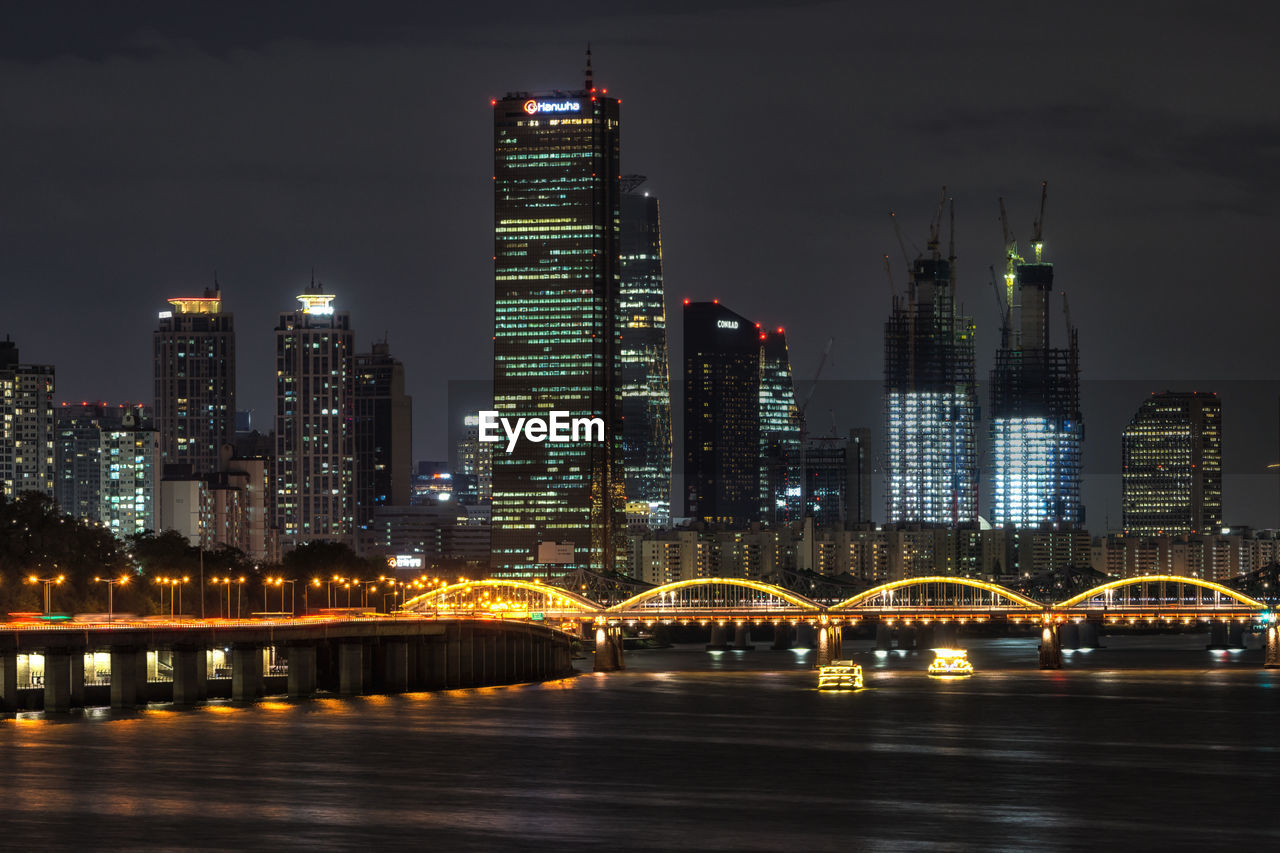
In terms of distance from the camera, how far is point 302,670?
16250 centimetres

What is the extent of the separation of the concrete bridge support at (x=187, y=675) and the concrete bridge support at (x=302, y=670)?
28.9ft

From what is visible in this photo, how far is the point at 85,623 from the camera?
488ft

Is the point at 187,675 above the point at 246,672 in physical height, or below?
above

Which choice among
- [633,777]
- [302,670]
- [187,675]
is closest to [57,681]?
[187,675]

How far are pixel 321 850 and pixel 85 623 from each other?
74631mm

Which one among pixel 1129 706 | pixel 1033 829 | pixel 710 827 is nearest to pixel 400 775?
pixel 710 827

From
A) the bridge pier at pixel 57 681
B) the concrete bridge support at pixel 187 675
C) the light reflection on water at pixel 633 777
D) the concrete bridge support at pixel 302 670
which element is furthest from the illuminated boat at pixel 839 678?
the bridge pier at pixel 57 681

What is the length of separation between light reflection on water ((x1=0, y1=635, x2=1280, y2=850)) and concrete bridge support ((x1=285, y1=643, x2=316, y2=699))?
128 inches

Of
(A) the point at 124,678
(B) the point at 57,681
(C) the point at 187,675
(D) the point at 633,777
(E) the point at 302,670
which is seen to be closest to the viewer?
(D) the point at 633,777

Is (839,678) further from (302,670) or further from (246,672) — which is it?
(246,672)

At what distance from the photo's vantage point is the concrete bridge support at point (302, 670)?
161 m

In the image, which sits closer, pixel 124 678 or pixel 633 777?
pixel 633 777

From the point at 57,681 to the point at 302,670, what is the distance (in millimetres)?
24266

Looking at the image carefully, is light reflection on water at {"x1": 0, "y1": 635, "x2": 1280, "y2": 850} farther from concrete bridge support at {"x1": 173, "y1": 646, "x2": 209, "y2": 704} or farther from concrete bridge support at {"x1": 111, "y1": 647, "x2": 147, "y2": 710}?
concrete bridge support at {"x1": 173, "y1": 646, "x2": 209, "y2": 704}
